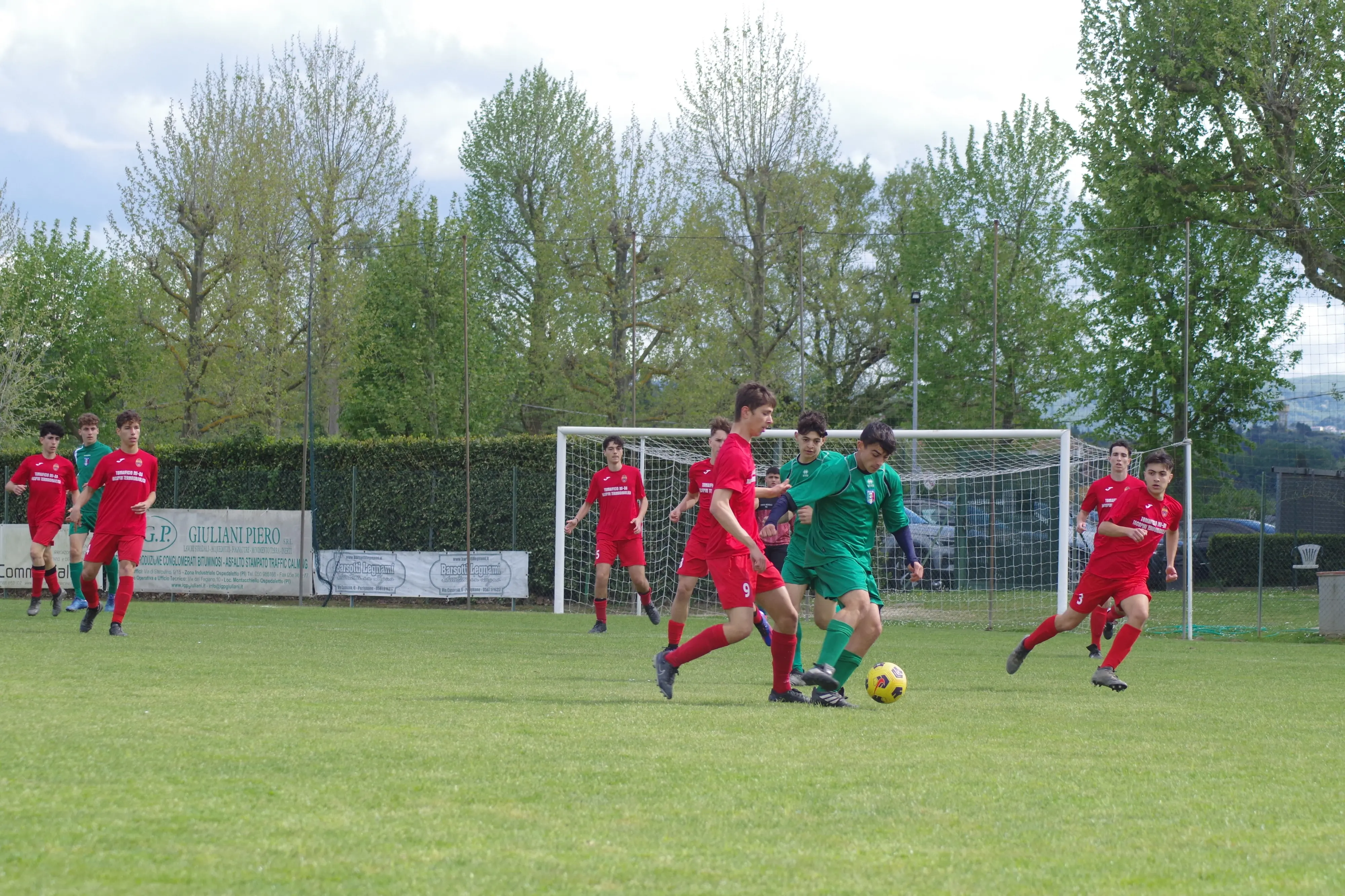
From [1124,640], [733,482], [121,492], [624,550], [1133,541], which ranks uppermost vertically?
[733,482]

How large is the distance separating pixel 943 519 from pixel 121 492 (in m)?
14.0

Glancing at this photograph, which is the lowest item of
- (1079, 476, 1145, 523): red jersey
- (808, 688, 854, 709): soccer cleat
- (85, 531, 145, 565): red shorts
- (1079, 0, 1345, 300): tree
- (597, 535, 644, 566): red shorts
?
(808, 688, 854, 709): soccer cleat

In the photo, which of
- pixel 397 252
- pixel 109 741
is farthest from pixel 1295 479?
pixel 109 741

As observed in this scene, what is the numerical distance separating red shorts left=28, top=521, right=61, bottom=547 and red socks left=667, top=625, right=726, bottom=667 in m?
10.1

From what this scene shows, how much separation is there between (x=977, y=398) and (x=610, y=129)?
1428cm

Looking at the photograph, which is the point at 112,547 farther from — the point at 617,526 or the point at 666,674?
the point at 666,674

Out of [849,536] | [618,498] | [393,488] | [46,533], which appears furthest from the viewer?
[393,488]

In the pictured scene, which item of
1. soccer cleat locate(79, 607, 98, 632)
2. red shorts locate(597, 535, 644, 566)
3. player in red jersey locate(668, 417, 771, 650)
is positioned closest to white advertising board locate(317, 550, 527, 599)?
red shorts locate(597, 535, 644, 566)

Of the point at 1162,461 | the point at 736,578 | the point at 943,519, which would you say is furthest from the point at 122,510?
the point at 943,519

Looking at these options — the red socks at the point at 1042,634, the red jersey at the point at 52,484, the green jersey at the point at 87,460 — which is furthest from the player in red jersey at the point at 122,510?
the red socks at the point at 1042,634

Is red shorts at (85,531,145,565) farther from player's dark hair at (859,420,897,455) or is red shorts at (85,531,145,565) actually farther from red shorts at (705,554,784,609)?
player's dark hair at (859,420,897,455)

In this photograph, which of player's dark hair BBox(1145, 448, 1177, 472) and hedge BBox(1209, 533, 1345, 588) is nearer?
player's dark hair BBox(1145, 448, 1177, 472)

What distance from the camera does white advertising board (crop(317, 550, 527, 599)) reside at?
21.6 m

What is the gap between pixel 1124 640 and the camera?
9.59m
